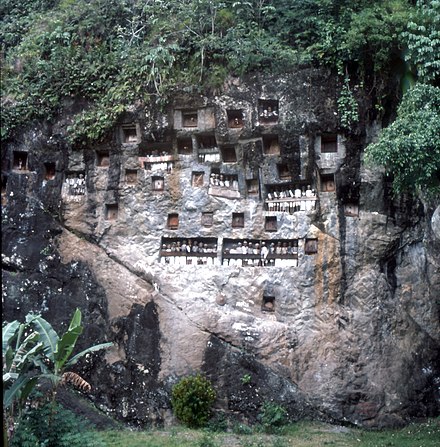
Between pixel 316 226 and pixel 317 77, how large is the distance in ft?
10.6

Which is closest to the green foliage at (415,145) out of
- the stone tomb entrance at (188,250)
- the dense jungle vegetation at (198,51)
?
the dense jungle vegetation at (198,51)

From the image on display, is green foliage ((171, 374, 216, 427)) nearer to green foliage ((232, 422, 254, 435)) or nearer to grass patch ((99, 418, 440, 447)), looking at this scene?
grass patch ((99, 418, 440, 447))

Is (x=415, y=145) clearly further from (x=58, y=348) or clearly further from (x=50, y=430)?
(x=50, y=430)

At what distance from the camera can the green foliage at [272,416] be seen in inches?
460

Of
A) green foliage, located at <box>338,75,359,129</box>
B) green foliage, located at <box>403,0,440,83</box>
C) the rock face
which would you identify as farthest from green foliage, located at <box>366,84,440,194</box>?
the rock face

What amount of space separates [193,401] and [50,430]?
10.9 ft

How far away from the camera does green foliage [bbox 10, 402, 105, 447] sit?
8852 millimetres

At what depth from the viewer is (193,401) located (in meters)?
11.8

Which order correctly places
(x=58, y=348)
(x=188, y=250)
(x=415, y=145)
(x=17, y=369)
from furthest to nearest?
(x=188, y=250) → (x=415, y=145) → (x=17, y=369) → (x=58, y=348)

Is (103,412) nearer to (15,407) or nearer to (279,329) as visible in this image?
(15,407)

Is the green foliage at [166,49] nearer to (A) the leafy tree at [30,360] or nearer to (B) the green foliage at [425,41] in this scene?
(B) the green foliage at [425,41]

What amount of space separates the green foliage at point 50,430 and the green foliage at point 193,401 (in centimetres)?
248

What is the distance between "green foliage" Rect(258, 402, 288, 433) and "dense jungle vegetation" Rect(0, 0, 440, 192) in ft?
16.2

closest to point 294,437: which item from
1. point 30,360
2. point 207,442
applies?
point 207,442
